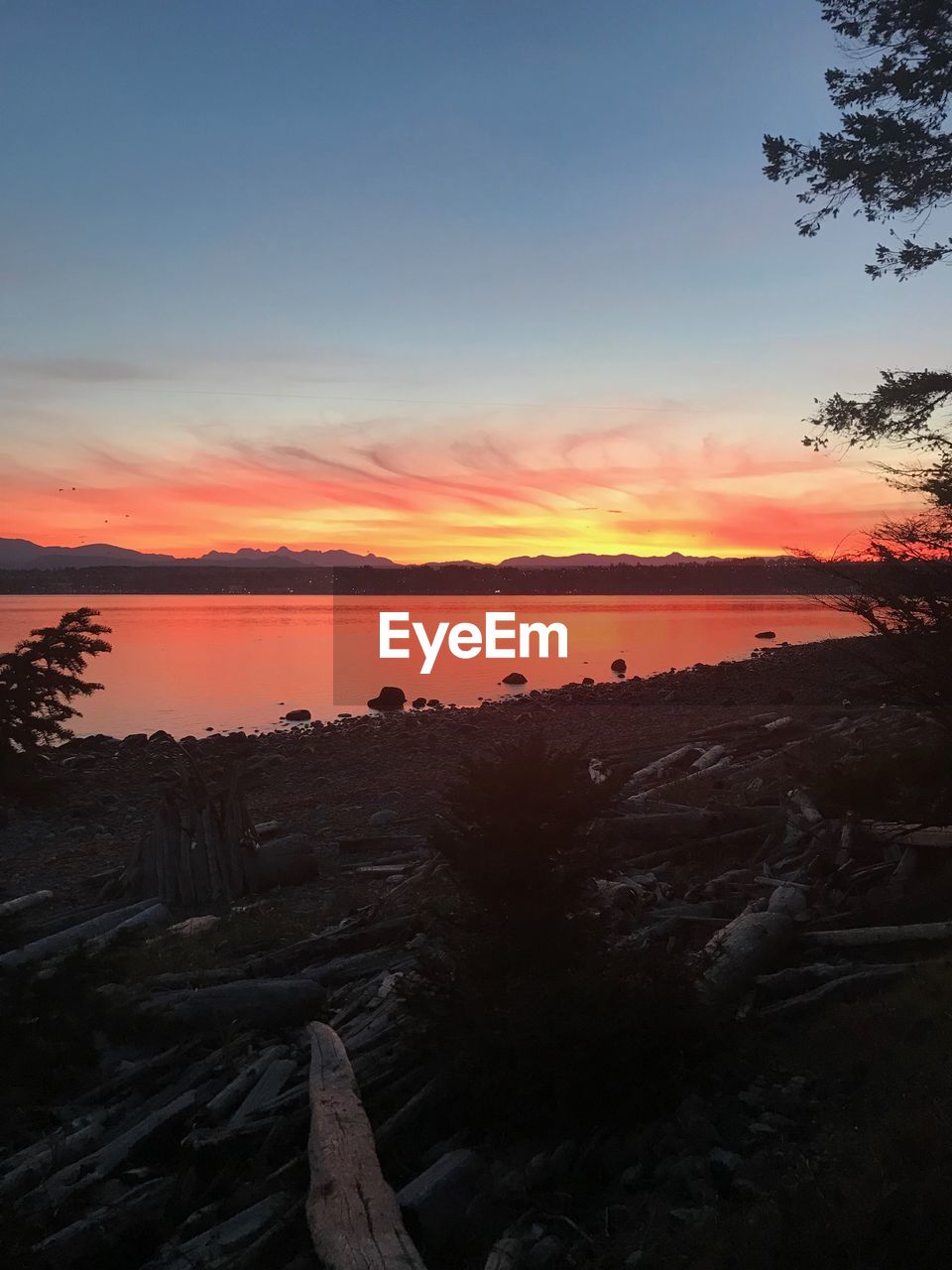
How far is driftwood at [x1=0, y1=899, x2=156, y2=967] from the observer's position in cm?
938

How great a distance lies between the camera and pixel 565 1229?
15.7 ft

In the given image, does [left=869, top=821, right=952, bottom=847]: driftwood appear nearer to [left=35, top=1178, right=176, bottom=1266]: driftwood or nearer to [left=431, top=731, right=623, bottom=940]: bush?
[left=431, top=731, right=623, bottom=940]: bush

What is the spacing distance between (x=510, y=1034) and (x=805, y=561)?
485 cm

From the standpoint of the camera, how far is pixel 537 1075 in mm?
5395

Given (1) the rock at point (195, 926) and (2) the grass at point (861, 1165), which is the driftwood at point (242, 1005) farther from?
(2) the grass at point (861, 1165)

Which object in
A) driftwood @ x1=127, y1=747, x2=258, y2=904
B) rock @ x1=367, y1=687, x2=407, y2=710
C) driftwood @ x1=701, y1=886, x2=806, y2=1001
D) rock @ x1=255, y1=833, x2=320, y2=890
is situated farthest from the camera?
rock @ x1=367, y1=687, x2=407, y2=710

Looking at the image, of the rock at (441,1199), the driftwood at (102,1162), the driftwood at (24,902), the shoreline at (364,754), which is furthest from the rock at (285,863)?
the rock at (441,1199)

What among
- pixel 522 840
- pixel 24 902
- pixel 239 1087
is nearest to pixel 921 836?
pixel 522 840

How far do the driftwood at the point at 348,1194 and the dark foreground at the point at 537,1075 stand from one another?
17 millimetres

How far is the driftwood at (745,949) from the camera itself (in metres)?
6.94

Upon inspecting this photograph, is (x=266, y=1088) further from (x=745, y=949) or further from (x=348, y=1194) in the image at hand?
(x=745, y=949)

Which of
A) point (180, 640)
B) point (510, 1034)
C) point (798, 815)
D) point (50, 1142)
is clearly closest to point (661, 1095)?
point (510, 1034)

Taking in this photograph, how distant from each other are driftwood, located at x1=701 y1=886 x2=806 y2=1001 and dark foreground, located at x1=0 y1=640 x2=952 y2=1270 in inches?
1.2

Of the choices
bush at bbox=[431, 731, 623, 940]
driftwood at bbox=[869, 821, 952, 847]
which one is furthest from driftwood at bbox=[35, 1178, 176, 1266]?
driftwood at bbox=[869, 821, 952, 847]
